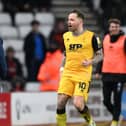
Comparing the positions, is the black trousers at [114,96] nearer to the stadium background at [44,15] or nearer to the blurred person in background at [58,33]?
the stadium background at [44,15]

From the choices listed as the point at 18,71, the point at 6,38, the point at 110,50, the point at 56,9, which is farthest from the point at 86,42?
the point at 56,9

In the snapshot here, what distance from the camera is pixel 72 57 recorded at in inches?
509

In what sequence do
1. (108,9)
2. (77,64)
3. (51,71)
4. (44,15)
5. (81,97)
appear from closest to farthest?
(81,97)
(77,64)
(51,71)
(44,15)
(108,9)

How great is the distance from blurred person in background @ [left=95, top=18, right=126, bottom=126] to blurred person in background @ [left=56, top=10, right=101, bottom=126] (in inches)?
71.0

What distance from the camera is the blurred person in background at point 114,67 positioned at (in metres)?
14.8

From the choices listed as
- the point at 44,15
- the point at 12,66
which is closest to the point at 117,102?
the point at 12,66

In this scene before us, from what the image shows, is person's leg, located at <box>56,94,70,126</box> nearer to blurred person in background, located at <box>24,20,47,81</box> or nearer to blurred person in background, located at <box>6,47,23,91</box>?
blurred person in background, located at <box>6,47,23,91</box>

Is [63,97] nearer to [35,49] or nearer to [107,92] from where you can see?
[107,92]

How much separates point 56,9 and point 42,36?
311cm

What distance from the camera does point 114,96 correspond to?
1492 cm

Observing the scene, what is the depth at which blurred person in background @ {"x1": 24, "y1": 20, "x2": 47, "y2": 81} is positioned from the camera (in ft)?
62.0

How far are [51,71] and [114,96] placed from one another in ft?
9.36

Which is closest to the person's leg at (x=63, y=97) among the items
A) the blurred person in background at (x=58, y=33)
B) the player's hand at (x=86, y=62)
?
the player's hand at (x=86, y=62)

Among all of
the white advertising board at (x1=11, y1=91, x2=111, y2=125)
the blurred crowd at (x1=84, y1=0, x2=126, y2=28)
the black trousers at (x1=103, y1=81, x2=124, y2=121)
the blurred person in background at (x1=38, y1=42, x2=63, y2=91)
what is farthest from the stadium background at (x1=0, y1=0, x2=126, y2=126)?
the black trousers at (x1=103, y1=81, x2=124, y2=121)
